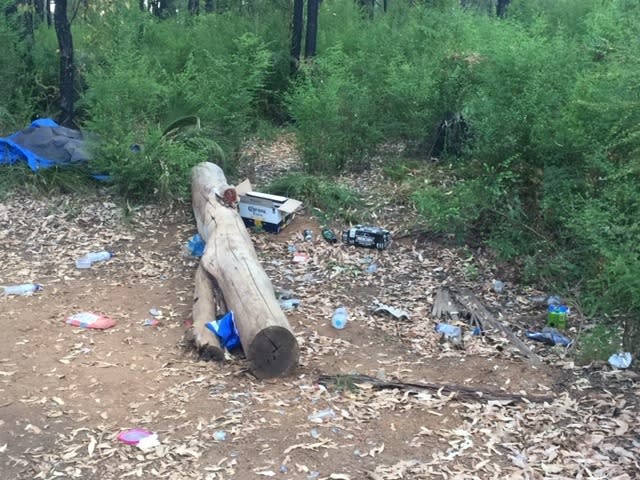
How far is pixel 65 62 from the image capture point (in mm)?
8922

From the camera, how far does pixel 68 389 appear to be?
4297mm

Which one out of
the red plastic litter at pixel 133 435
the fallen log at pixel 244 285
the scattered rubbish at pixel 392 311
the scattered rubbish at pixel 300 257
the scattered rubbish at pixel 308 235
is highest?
the fallen log at pixel 244 285

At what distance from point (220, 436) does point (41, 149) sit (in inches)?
214

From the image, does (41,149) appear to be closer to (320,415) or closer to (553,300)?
(320,415)

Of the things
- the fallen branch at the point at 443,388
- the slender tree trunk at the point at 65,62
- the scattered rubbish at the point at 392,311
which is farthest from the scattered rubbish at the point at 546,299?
the slender tree trunk at the point at 65,62

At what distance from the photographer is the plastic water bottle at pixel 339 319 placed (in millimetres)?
5383

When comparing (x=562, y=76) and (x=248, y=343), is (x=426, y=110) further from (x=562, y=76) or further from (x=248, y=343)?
(x=248, y=343)

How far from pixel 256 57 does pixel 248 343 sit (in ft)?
17.5

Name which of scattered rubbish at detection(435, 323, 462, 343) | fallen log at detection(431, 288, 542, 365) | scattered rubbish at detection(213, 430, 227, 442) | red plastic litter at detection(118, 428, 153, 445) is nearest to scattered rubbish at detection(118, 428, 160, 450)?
red plastic litter at detection(118, 428, 153, 445)

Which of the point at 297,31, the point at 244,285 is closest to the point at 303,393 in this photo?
the point at 244,285

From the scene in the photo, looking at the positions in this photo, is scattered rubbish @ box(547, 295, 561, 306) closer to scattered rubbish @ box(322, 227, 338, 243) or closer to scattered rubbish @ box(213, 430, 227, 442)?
scattered rubbish @ box(322, 227, 338, 243)

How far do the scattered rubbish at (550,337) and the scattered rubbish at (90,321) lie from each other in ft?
10.4

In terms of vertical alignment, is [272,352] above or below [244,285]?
below

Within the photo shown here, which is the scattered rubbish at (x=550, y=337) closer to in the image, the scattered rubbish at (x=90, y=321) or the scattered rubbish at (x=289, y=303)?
the scattered rubbish at (x=289, y=303)
